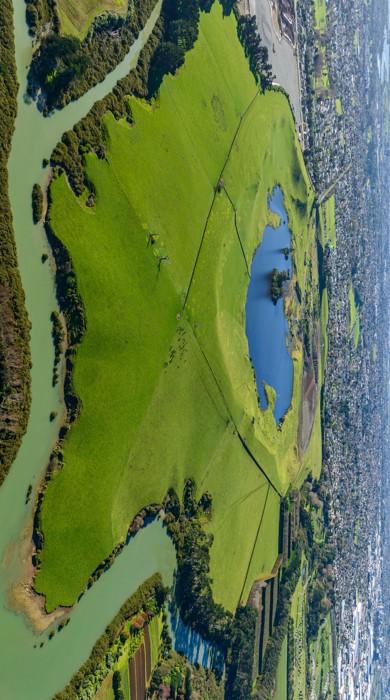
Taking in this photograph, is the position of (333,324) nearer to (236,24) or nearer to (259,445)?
(259,445)

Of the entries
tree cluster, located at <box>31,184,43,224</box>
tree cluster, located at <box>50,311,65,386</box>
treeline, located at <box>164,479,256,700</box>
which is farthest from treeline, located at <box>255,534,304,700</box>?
tree cluster, located at <box>31,184,43,224</box>

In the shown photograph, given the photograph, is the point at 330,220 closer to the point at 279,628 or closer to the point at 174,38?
the point at 174,38

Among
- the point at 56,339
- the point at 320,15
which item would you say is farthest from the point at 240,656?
the point at 320,15

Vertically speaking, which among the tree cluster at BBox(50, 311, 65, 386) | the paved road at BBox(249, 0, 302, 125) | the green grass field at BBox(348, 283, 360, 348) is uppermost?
the paved road at BBox(249, 0, 302, 125)

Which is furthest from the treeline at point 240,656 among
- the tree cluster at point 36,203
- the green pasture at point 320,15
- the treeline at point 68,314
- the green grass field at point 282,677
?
the green pasture at point 320,15

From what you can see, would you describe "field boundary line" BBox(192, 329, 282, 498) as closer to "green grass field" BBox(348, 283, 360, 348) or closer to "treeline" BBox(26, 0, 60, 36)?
"treeline" BBox(26, 0, 60, 36)

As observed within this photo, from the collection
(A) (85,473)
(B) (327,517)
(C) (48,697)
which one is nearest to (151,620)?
(C) (48,697)
